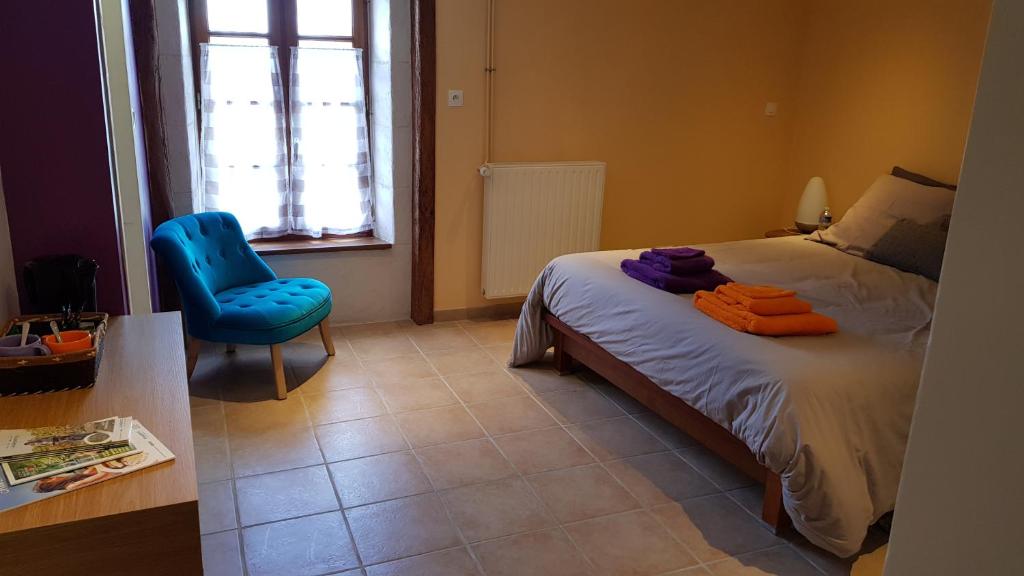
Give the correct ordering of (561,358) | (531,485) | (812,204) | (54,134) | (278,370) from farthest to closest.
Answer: (812,204) < (561,358) < (278,370) < (531,485) < (54,134)

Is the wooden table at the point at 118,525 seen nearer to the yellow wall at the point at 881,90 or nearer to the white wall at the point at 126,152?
the white wall at the point at 126,152

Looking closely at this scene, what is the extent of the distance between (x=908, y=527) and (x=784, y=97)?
192 inches

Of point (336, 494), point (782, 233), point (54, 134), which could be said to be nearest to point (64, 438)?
point (54, 134)

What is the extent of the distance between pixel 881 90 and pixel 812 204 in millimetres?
756

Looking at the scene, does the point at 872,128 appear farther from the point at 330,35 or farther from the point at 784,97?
the point at 330,35

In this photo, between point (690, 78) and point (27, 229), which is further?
point (690, 78)

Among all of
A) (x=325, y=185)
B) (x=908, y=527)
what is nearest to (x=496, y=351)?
(x=325, y=185)

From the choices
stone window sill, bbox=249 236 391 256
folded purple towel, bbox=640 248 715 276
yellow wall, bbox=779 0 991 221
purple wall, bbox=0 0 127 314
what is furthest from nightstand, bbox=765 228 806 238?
purple wall, bbox=0 0 127 314

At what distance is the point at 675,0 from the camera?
4.65 metres

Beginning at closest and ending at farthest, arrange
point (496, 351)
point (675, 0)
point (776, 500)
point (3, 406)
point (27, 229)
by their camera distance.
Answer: point (3, 406) < point (27, 229) < point (776, 500) < point (496, 351) < point (675, 0)

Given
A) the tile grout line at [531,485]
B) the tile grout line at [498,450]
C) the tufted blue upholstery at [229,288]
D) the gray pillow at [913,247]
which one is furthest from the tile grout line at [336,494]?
the gray pillow at [913,247]

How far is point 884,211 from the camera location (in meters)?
4.05

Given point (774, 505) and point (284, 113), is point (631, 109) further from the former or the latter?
point (774, 505)

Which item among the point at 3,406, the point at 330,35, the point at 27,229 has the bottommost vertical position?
the point at 3,406
